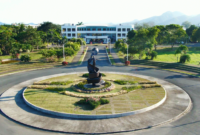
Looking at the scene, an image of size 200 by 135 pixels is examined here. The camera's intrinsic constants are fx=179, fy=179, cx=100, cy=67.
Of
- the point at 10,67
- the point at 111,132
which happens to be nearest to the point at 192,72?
the point at 111,132

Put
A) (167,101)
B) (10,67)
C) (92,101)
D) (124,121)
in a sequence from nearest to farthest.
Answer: (124,121), (92,101), (167,101), (10,67)

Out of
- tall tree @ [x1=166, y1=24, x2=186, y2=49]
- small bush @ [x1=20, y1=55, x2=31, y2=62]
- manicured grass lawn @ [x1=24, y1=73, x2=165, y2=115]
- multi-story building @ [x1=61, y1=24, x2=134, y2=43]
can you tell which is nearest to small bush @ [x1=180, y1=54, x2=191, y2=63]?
manicured grass lawn @ [x1=24, y1=73, x2=165, y2=115]

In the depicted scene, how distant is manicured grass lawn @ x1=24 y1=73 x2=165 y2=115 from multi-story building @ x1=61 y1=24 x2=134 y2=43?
88.4 metres

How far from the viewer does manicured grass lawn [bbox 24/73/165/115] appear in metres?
18.1

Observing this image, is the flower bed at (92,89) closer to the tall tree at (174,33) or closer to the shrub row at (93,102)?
the shrub row at (93,102)

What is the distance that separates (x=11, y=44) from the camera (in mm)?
54406


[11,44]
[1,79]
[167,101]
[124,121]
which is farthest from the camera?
[11,44]

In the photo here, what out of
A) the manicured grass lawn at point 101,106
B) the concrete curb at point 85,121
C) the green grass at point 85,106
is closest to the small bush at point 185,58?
the manicured grass lawn at point 101,106

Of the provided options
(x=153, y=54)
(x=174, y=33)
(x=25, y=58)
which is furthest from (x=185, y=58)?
(x=25, y=58)

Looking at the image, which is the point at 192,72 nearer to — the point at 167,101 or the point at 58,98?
the point at 167,101

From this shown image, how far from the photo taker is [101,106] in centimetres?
1888

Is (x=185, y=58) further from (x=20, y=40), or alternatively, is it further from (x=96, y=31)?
(x=96, y=31)

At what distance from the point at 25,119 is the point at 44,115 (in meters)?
1.71

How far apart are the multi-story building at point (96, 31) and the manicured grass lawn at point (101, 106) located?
290 feet
